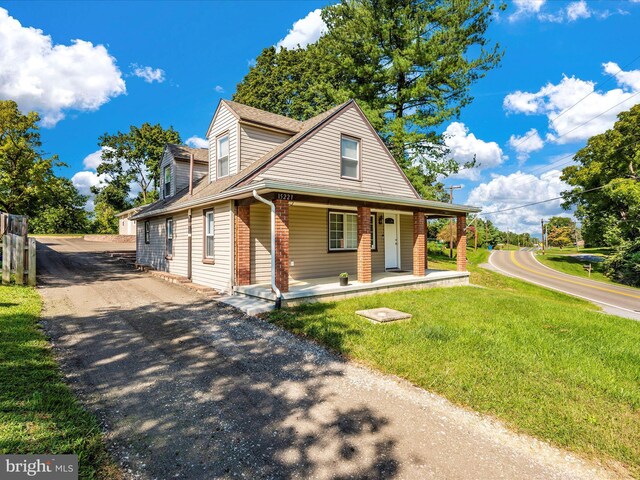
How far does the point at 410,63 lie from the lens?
744 inches

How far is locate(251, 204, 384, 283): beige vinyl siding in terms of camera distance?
9648mm

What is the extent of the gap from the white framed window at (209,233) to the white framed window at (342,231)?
4113 mm

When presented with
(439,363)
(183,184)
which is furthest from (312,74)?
(439,363)

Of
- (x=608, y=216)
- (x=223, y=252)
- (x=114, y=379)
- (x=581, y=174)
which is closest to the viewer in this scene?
(x=114, y=379)

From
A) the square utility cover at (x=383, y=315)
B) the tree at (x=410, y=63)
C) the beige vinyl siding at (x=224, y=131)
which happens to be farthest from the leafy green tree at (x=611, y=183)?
the beige vinyl siding at (x=224, y=131)

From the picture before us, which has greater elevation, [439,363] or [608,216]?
[608,216]

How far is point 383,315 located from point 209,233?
646 centimetres

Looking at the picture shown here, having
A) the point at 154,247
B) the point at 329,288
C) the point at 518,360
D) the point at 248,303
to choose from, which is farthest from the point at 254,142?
the point at 518,360

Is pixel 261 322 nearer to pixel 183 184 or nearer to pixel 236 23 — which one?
pixel 183 184

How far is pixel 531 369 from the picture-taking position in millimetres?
4328

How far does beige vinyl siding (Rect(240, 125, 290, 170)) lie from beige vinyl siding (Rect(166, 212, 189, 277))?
3.31 meters

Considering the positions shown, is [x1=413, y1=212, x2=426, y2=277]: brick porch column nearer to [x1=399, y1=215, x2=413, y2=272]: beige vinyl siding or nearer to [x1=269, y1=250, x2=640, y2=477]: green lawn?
[x1=399, y1=215, x2=413, y2=272]: beige vinyl siding

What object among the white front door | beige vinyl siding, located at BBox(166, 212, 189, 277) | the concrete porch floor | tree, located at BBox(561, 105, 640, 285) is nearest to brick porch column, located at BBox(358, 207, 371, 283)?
the concrete porch floor

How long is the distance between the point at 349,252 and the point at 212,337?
7.32m
